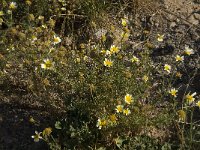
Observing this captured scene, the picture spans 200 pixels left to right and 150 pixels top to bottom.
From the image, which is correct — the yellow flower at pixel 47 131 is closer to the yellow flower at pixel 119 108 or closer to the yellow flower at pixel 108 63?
the yellow flower at pixel 119 108

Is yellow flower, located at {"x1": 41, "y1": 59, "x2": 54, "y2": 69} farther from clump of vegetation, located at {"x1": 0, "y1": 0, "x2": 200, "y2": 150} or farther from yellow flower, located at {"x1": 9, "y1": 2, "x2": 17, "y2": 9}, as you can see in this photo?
yellow flower, located at {"x1": 9, "y1": 2, "x2": 17, "y2": 9}

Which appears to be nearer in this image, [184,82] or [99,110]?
[99,110]

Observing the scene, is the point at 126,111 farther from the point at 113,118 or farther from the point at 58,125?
the point at 58,125

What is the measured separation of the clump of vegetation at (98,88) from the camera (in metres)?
2.64

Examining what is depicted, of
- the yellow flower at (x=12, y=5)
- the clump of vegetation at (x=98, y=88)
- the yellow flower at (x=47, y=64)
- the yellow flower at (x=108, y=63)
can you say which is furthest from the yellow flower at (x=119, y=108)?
the yellow flower at (x=12, y=5)

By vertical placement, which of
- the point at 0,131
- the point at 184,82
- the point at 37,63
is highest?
the point at 37,63

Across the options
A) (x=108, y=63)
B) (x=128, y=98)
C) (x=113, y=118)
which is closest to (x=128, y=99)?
(x=128, y=98)

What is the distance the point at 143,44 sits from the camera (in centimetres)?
358

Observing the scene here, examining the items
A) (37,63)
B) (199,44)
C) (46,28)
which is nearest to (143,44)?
(199,44)

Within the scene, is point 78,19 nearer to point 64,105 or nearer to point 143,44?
point 143,44

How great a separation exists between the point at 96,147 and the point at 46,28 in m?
1.12

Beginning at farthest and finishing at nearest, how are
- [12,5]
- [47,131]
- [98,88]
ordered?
[12,5] < [98,88] < [47,131]

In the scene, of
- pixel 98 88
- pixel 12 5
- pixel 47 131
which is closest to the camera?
pixel 47 131

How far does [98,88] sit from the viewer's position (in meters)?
2.70
